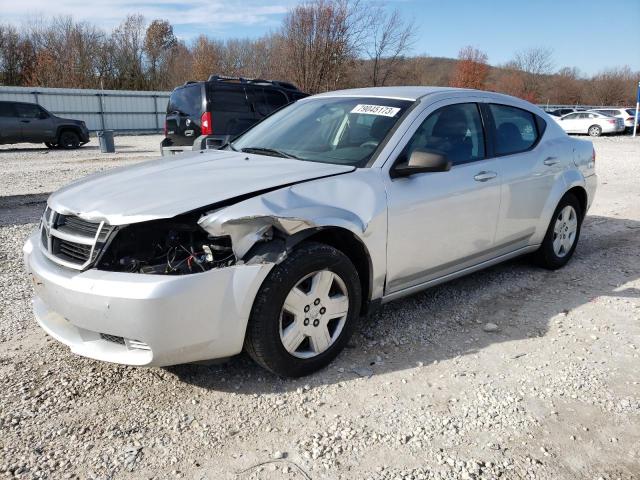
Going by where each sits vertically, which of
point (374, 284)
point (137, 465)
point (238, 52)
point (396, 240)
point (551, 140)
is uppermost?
point (238, 52)

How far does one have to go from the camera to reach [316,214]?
2939 millimetres

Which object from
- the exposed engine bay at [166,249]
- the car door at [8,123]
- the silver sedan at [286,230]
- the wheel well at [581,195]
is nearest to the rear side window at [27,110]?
the car door at [8,123]

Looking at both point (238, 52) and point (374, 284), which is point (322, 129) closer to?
point (374, 284)

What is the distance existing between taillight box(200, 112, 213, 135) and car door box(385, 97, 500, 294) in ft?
22.1

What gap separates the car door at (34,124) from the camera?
58.9ft

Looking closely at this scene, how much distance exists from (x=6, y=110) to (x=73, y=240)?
1792cm

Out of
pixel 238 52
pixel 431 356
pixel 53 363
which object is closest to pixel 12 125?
pixel 53 363

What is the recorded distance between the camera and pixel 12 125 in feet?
58.1

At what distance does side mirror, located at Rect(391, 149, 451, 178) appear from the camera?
3.31m

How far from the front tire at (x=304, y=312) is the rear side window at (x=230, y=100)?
25.7ft

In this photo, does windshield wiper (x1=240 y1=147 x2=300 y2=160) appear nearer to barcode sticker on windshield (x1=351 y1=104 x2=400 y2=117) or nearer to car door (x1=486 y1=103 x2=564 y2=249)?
barcode sticker on windshield (x1=351 y1=104 x2=400 y2=117)

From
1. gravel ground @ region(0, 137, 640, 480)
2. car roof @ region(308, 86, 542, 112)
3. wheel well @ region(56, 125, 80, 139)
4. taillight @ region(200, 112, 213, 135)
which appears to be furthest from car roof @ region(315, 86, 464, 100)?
wheel well @ region(56, 125, 80, 139)

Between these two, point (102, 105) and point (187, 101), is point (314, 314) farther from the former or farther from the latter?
point (102, 105)

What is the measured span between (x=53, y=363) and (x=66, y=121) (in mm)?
18386
